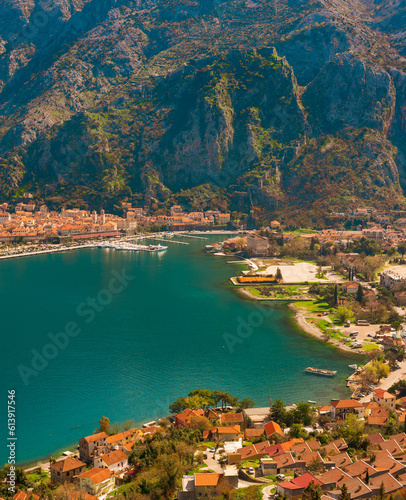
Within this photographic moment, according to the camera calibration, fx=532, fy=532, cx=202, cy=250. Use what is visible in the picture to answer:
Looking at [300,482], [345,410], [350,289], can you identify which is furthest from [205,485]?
[350,289]

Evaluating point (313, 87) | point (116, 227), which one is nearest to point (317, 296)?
point (116, 227)

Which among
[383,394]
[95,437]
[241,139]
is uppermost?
[241,139]

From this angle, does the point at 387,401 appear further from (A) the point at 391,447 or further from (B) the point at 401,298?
(B) the point at 401,298

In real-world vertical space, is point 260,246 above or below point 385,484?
above

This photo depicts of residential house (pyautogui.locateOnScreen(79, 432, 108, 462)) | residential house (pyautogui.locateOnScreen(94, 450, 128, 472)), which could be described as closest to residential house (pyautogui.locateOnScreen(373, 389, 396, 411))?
residential house (pyautogui.locateOnScreen(94, 450, 128, 472))

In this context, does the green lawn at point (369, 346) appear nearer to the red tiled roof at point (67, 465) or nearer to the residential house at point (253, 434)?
the residential house at point (253, 434)

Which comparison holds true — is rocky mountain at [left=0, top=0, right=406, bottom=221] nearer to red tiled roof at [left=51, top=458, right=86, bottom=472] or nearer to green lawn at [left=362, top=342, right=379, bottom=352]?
green lawn at [left=362, top=342, right=379, bottom=352]
